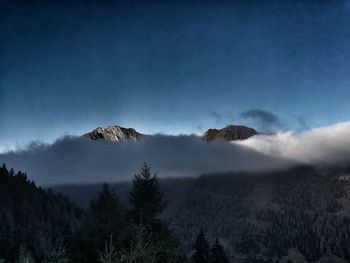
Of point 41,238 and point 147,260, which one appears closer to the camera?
point 147,260

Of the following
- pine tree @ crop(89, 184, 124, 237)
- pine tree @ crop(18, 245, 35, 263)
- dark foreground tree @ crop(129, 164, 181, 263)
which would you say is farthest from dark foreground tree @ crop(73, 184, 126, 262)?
pine tree @ crop(18, 245, 35, 263)

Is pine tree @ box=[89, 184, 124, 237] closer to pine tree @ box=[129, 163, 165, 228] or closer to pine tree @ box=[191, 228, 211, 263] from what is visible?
pine tree @ box=[129, 163, 165, 228]

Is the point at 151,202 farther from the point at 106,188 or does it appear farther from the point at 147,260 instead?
the point at 147,260

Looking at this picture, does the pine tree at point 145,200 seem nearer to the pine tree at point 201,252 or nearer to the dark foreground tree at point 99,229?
the dark foreground tree at point 99,229

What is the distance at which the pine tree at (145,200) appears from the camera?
4478cm

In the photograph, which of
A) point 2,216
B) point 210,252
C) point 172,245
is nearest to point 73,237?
point 172,245

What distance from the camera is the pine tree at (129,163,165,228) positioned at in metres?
44.8

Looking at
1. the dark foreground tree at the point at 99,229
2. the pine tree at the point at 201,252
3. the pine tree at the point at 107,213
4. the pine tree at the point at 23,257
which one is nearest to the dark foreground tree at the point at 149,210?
the pine tree at the point at 107,213

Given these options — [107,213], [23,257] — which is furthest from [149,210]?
[23,257]

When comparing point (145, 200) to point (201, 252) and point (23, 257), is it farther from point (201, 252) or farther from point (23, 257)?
point (201, 252)

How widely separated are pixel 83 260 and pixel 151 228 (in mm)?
6614

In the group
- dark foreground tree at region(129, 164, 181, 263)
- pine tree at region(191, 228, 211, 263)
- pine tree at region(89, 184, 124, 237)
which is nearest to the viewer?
dark foreground tree at region(129, 164, 181, 263)

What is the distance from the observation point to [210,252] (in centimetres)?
10181

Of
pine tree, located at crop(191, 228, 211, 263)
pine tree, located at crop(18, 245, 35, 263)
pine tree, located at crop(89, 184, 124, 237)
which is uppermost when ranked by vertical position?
pine tree, located at crop(89, 184, 124, 237)
